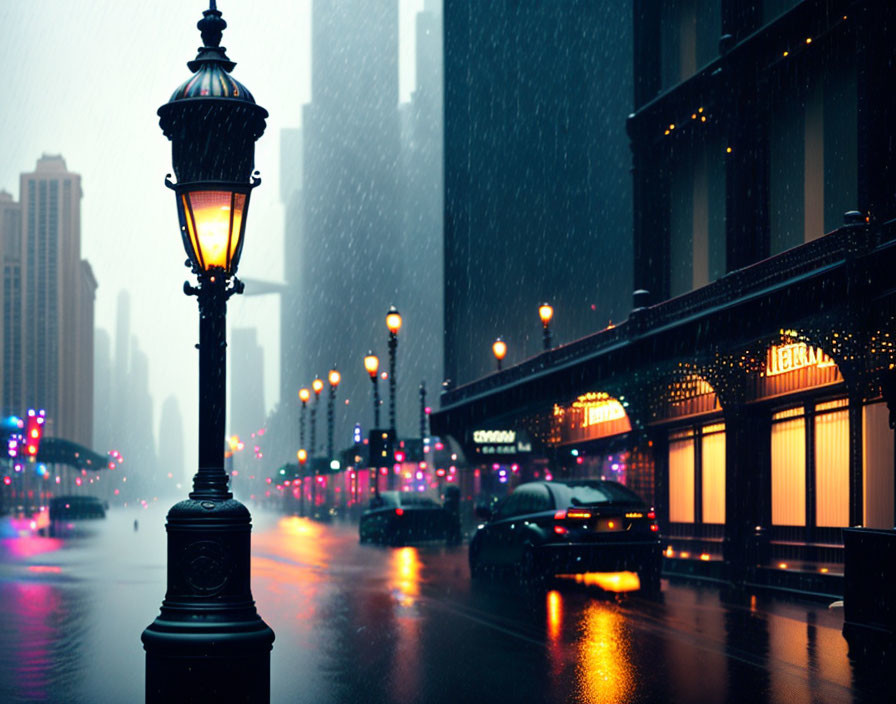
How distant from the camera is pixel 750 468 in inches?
1035

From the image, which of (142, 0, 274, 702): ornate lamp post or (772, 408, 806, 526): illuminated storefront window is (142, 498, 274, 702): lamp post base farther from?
(772, 408, 806, 526): illuminated storefront window

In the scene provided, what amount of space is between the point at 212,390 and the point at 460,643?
6.27 meters

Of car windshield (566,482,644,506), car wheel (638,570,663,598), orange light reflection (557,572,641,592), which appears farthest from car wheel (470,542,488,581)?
car wheel (638,570,663,598)

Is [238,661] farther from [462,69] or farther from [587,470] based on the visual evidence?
[462,69]

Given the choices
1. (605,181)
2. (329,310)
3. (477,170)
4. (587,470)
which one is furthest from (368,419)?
(587,470)

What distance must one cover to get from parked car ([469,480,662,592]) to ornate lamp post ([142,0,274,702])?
468 inches

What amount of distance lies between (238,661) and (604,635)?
7541mm

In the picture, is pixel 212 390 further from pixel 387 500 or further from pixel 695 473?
pixel 387 500

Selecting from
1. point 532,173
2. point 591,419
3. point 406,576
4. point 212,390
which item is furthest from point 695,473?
point 532,173

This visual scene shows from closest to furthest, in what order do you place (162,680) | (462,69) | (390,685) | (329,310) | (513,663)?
(162,680) → (390,685) → (513,663) → (462,69) → (329,310)

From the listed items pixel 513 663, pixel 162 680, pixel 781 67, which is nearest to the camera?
pixel 162 680

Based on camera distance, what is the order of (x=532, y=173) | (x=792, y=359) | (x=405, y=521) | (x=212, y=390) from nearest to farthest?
(x=212, y=390)
(x=792, y=359)
(x=405, y=521)
(x=532, y=173)

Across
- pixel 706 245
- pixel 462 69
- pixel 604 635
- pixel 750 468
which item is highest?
pixel 462 69

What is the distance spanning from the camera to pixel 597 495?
67.4 ft
